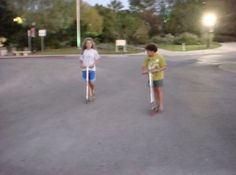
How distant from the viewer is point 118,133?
8812 mm

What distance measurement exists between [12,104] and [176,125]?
5.32 metres

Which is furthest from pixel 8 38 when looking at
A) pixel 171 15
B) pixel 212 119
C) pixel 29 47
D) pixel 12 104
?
pixel 212 119

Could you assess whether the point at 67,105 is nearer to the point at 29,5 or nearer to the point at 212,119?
the point at 212,119

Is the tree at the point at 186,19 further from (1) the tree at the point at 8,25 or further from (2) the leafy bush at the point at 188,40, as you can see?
(1) the tree at the point at 8,25

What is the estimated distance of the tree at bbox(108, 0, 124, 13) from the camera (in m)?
73.7

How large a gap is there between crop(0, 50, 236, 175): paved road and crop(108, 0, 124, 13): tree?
5927 cm

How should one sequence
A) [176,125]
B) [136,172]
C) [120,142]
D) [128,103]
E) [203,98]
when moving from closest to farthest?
[136,172] < [120,142] < [176,125] < [128,103] < [203,98]

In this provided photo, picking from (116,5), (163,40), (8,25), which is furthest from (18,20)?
(116,5)

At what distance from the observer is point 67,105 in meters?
12.4

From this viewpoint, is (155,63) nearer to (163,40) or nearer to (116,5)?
(163,40)

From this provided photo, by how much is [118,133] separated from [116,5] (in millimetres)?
68044

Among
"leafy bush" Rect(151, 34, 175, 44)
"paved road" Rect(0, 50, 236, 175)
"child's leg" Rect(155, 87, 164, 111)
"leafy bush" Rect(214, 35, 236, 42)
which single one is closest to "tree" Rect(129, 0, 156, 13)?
"leafy bush" Rect(214, 35, 236, 42)

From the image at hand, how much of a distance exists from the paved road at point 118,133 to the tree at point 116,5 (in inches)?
2333

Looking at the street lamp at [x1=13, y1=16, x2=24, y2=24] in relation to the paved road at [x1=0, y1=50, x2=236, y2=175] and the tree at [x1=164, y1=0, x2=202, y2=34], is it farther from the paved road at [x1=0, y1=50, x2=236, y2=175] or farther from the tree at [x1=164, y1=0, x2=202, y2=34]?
the paved road at [x1=0, y1=50, x2=236, y2=175]
